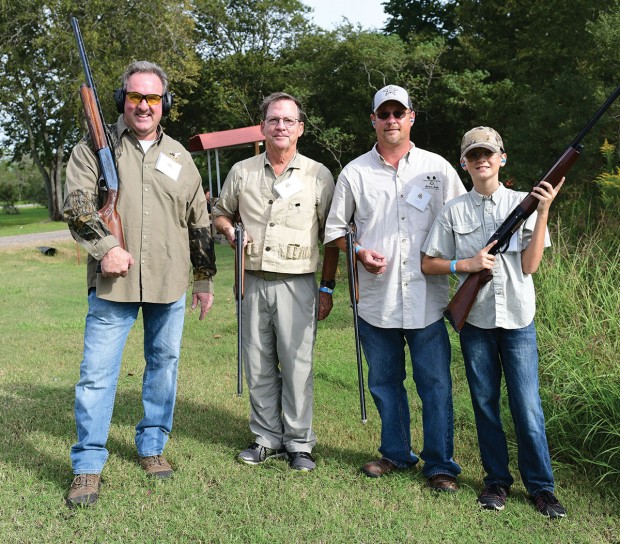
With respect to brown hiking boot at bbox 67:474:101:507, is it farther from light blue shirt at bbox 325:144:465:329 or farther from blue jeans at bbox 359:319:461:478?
light blue shirt at bbox 325:144:465:329

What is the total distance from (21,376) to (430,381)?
4.68 metres

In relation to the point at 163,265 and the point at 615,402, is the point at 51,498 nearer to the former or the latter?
the point at 163,265

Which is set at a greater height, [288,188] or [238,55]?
[238,55]

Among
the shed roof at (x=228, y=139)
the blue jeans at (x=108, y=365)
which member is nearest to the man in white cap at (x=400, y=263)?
the blue jeans at (x=108, y=365)

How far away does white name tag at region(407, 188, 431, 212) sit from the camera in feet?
13.4

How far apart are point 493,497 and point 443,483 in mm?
319

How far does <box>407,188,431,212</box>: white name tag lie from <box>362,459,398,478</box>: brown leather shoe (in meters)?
1.68

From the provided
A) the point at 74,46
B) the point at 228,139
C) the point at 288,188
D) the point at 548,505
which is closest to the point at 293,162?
the point at 288,188

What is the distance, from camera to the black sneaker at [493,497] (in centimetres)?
384

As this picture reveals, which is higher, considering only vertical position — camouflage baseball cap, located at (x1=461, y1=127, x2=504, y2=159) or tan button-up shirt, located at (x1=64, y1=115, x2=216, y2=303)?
camouflage baseball cap, located at (x1=461, y1=127, x2=504, y2=159)

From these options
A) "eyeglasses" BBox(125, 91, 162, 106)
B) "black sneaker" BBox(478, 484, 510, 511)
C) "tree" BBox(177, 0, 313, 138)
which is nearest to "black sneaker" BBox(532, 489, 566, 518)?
"black sneaker" BBox(478, 484, 510, 511)

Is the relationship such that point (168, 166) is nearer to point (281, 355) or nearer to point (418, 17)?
point (281, 355)

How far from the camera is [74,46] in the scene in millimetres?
28547

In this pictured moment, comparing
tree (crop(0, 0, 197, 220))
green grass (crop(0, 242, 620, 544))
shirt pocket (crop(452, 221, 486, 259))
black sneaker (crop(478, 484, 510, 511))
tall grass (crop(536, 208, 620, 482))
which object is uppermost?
tree (crop(0, 0, 197, 220))
